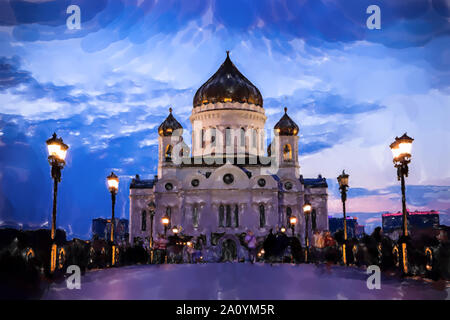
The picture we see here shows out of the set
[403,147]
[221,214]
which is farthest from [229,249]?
[403,147]

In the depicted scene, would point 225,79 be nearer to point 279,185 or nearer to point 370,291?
point 279,185

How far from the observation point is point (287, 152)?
188ft

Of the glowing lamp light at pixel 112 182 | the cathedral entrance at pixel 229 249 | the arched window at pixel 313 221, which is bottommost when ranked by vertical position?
the cathedral entrance at pixel 229 249

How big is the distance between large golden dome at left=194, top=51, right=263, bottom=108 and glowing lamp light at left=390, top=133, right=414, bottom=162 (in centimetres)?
4436

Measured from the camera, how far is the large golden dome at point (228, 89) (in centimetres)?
5947

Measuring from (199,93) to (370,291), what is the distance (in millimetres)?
52884

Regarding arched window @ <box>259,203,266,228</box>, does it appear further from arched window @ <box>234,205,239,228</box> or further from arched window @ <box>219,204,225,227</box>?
arched window @ <box>219,204,225,227</box>

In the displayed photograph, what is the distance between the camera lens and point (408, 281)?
42.4 feet

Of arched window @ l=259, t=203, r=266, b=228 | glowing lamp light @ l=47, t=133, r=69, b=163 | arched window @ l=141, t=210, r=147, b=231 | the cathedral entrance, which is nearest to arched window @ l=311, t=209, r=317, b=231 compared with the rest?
arched window @ l=259, t=203, r=266, b=228

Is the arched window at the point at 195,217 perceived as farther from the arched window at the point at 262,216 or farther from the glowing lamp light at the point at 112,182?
the glowing lamp light at the point at 112,182

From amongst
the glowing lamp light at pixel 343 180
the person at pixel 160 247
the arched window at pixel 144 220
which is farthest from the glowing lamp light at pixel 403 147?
the arched window at pixel 144 220

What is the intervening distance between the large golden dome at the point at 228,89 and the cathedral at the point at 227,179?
0.38 feet
